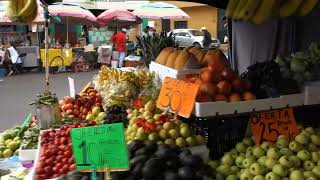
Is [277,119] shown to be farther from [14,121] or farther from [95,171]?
[14,121]

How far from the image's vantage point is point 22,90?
12047mm

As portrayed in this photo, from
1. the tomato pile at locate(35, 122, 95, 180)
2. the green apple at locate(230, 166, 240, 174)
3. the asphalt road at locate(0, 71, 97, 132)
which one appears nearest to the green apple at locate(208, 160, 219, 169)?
the green apple at locate(230, 166, 240, 174)

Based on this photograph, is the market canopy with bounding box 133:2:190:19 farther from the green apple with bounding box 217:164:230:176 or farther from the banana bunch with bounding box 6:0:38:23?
the green apple with bounding box 217:164:230:176

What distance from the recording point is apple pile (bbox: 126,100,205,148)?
9.98 feet

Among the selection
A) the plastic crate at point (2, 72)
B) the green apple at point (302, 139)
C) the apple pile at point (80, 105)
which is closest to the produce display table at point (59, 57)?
the plastic crate at point (2, 72)

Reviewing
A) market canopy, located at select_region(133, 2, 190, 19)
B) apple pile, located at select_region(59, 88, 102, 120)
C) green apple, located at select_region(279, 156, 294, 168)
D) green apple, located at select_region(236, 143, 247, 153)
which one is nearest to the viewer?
green apple, located at select_region(279, 156, 294, 168)

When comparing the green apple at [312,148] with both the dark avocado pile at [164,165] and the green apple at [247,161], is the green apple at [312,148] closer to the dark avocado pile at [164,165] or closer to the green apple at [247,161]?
the green apple at [247,161]

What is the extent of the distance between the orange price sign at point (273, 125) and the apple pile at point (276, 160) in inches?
2.3

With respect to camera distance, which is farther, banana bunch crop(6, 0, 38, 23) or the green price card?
banana bunch crop(6, 0, 38, 23)

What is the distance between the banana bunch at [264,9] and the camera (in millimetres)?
2488

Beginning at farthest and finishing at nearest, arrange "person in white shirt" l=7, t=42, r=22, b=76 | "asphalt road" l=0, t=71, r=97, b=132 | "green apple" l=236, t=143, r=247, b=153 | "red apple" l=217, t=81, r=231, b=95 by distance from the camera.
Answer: "person in white shirt" l=7, t=42, r=22, b=76
"asphalt road" l=0, t=71, r=97, b=132
"green apple" l=236, t=143, r=247, b=153
"red apple" l=217, t=81, r=231, b=95

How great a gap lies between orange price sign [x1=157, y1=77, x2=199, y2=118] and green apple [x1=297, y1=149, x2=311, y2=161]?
724 mm

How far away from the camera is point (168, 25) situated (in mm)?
30828

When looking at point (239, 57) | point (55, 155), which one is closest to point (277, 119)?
point (55, 155)
